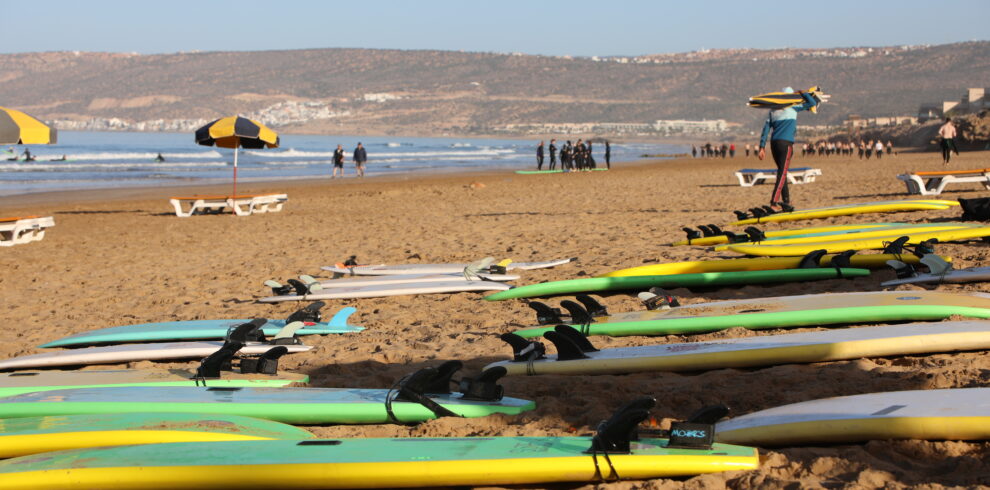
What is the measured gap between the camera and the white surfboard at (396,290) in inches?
265

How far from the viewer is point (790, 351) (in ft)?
13.2

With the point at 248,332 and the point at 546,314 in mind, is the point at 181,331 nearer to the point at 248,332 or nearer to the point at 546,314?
the point at 248,332

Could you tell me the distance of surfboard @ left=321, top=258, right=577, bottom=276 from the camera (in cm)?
759

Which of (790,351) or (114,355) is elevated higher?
(790,351)

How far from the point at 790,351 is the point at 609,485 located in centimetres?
158

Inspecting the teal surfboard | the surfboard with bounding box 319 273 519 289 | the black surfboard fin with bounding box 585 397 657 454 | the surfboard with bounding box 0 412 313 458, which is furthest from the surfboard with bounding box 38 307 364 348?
the black surfboard fin with bounding box 585 397 657 454

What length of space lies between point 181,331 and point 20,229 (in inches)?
301

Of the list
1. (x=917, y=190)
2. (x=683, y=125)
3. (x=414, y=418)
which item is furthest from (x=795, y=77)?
(x=414, y=418)

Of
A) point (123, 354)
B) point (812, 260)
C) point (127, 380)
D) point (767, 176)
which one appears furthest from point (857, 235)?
point (767, 176)

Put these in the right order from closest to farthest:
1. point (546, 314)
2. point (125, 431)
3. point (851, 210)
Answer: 1. point (125, 431)
2. point (546, 314)
3. point (851, 210)

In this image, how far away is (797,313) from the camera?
4.79 m

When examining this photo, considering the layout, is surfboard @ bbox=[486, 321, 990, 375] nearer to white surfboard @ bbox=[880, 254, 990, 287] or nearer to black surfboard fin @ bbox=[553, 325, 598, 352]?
black surfboard fin @ bbox=[553, 325, 598, 352]

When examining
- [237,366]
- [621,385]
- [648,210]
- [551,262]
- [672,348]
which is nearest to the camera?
[621,385]

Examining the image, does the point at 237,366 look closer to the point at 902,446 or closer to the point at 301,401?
the point at 301,401
